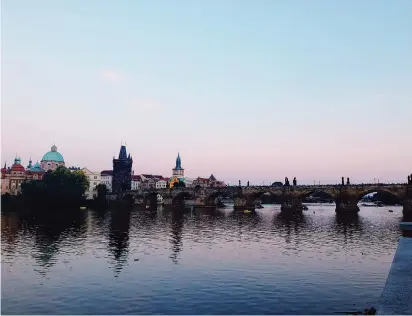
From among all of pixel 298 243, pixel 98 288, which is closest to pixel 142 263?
pixel 98 288

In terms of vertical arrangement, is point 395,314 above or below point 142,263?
above

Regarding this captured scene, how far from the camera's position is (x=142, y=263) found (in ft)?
108

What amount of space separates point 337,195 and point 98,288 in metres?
99.0

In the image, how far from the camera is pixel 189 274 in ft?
95.5

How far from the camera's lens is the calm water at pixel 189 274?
21.6 m

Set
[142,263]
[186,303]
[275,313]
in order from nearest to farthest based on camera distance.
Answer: [275,313] < [186,303] < [142,263]

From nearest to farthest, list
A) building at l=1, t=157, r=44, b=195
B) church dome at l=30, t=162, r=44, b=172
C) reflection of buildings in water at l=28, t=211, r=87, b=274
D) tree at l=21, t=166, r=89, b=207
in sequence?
reflection of buildings in water at l=28, t=211, r=87, b=274 → tree at l=21, t=166, r=89, b=207 → building at l=1, t=157, r=44, b=195 → church dome at l=30, t=162, r=44, b=172

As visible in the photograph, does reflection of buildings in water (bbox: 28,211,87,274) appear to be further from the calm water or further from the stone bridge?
the stone bridge

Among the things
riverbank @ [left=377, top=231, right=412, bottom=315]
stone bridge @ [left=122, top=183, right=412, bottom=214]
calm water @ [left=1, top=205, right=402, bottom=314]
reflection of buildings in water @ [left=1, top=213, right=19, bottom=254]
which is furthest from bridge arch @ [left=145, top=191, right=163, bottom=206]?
riverbank @ [left=377, top=231, right=412, bottom=315]

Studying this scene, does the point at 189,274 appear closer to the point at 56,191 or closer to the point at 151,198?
the point at 56,191

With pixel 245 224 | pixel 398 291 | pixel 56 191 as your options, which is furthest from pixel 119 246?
pixel 56 191

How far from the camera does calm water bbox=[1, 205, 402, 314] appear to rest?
21641 mm

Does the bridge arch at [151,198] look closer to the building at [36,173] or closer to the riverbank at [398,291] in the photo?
the building at [36,173]

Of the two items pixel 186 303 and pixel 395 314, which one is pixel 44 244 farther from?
pixel 395 314
